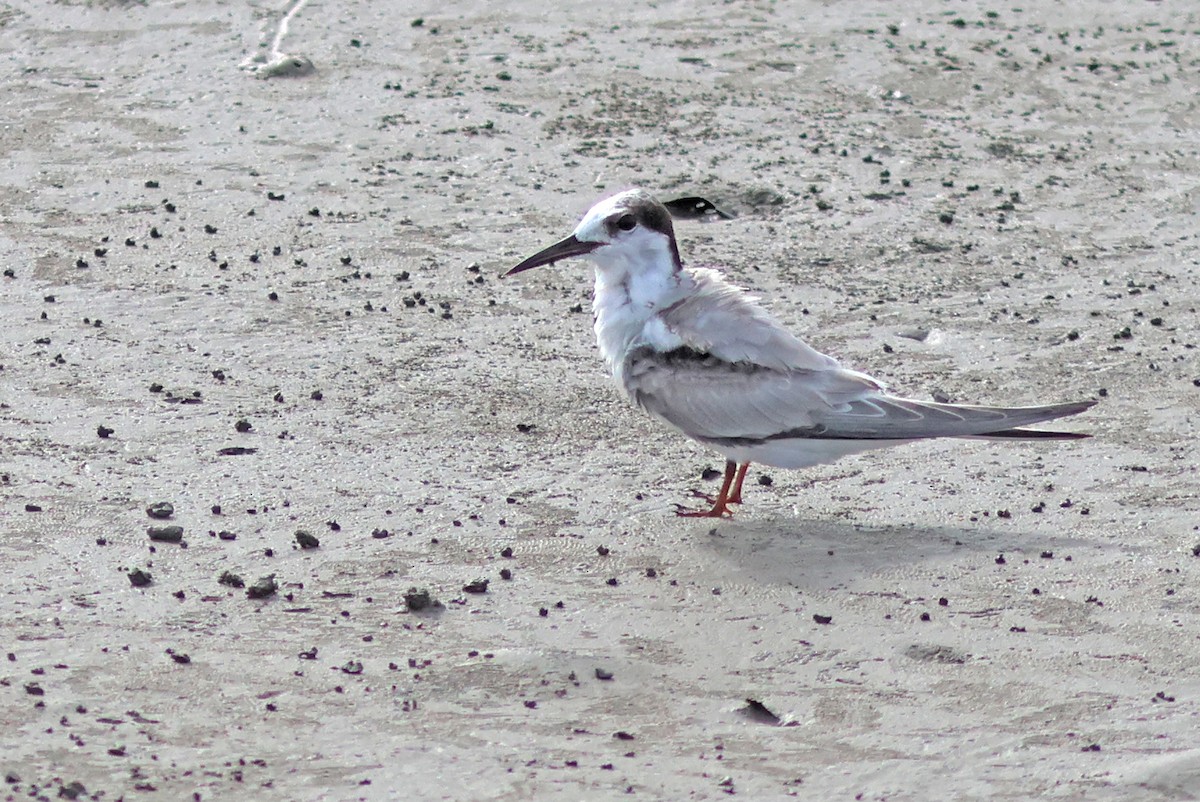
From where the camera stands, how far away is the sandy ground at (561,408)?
413 cm

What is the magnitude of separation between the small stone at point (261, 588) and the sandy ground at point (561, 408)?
0.8 inches

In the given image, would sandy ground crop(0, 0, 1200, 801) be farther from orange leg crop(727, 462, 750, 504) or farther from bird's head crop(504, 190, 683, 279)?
bird's head crop(504, 190, 683, 279)

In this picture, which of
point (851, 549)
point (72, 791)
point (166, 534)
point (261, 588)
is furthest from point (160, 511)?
point (851, 549)

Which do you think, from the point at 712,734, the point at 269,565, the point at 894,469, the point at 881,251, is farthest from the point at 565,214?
the point at 712,734

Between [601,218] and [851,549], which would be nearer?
[851,549]

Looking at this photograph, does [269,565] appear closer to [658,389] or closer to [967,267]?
[658,389]

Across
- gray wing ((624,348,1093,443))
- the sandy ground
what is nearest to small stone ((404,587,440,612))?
the sandy ground

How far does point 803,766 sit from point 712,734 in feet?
0.82

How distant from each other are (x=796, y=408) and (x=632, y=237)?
85cm

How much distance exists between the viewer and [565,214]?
789 centimetres

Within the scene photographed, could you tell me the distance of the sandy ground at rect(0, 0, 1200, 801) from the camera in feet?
13.5

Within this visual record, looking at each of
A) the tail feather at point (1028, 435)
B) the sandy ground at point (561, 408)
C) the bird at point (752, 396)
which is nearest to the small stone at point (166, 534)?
the sandy ground at point (561, 408)

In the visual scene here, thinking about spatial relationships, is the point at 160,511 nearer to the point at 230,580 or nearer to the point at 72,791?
the point at 230,580

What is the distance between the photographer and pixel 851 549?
5195mm
